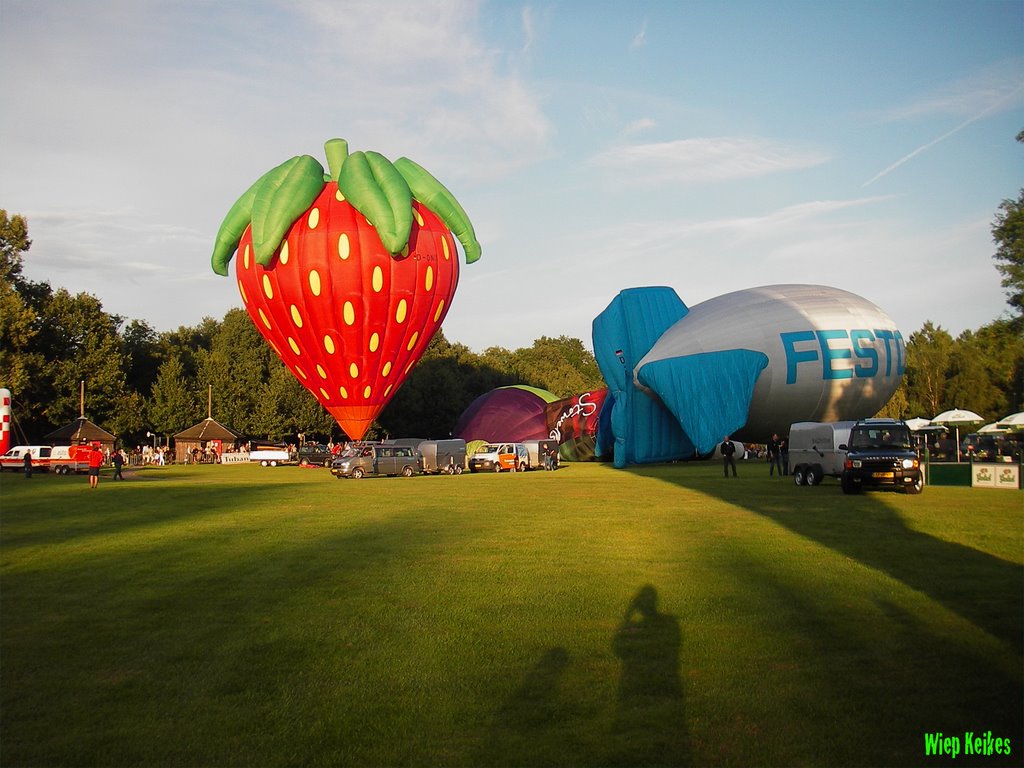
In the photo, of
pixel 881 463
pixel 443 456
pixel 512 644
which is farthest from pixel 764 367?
pixel 512 644

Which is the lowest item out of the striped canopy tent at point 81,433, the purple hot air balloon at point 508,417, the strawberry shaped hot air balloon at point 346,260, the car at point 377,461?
the car at point 377,461

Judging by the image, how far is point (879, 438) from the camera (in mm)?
25078

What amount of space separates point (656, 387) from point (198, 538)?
32.1 m

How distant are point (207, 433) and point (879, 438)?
195ft

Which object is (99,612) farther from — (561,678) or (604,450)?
(604,450)

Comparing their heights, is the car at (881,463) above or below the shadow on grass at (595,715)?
above

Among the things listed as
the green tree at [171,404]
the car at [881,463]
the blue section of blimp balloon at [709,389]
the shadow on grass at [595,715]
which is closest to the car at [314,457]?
the blue section of blimp balloon at [709,389]

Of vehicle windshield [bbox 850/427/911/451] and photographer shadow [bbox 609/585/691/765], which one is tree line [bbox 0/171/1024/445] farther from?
photographer shadow [bbox 609/585/691/765]

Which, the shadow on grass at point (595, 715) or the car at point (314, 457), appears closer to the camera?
the shadow on grass at point (595, 715)

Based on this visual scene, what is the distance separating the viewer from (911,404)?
84.0m

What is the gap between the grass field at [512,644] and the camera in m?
5.86

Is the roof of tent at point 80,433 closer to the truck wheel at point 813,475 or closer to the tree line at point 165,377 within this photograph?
the tree line at point 165,377

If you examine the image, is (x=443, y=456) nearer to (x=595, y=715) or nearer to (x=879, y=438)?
(x=879, y=438)

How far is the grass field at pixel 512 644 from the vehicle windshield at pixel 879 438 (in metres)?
7.94
